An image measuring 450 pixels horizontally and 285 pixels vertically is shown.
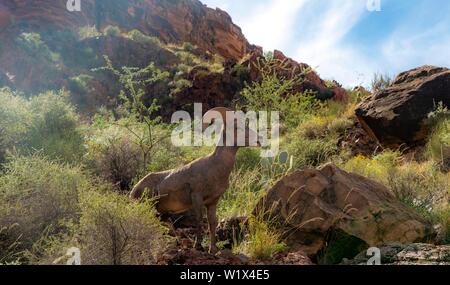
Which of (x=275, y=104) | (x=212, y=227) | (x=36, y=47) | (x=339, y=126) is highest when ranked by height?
(x=36, y=47)

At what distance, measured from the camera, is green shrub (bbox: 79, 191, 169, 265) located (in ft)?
16.3

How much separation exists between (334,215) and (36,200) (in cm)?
349

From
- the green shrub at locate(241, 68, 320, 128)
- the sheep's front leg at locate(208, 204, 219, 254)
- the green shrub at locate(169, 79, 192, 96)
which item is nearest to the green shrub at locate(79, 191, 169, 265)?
the sheep's front leg at locate(208, 204, 219, 254)

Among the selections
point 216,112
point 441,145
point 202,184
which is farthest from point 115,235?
point 441,145

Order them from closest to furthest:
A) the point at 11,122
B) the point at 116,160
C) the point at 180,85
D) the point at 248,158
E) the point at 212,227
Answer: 1. the point at 212,227
2. the point at 11,122
3. the point at 116,160
4. the point at 248,158
5. the point at 180,85

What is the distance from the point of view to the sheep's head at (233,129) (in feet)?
20.6

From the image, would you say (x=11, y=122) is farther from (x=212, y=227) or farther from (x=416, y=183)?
(x=416, y=183)

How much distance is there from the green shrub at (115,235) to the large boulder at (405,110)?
9192 millimetres

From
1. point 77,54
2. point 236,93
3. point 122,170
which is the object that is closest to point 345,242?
point 122,170

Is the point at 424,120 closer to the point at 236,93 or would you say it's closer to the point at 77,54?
the point at 236,93

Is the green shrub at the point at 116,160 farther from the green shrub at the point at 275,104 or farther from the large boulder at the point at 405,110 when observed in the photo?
the large boulder at the point at 405,110

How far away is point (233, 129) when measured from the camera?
6.36m

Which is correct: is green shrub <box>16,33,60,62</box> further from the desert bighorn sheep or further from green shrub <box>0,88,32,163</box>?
the desert bighorn sheep

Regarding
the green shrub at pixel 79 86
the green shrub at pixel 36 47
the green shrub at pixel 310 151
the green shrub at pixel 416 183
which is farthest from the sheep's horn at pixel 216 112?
the green shrub at pixel 36 47
